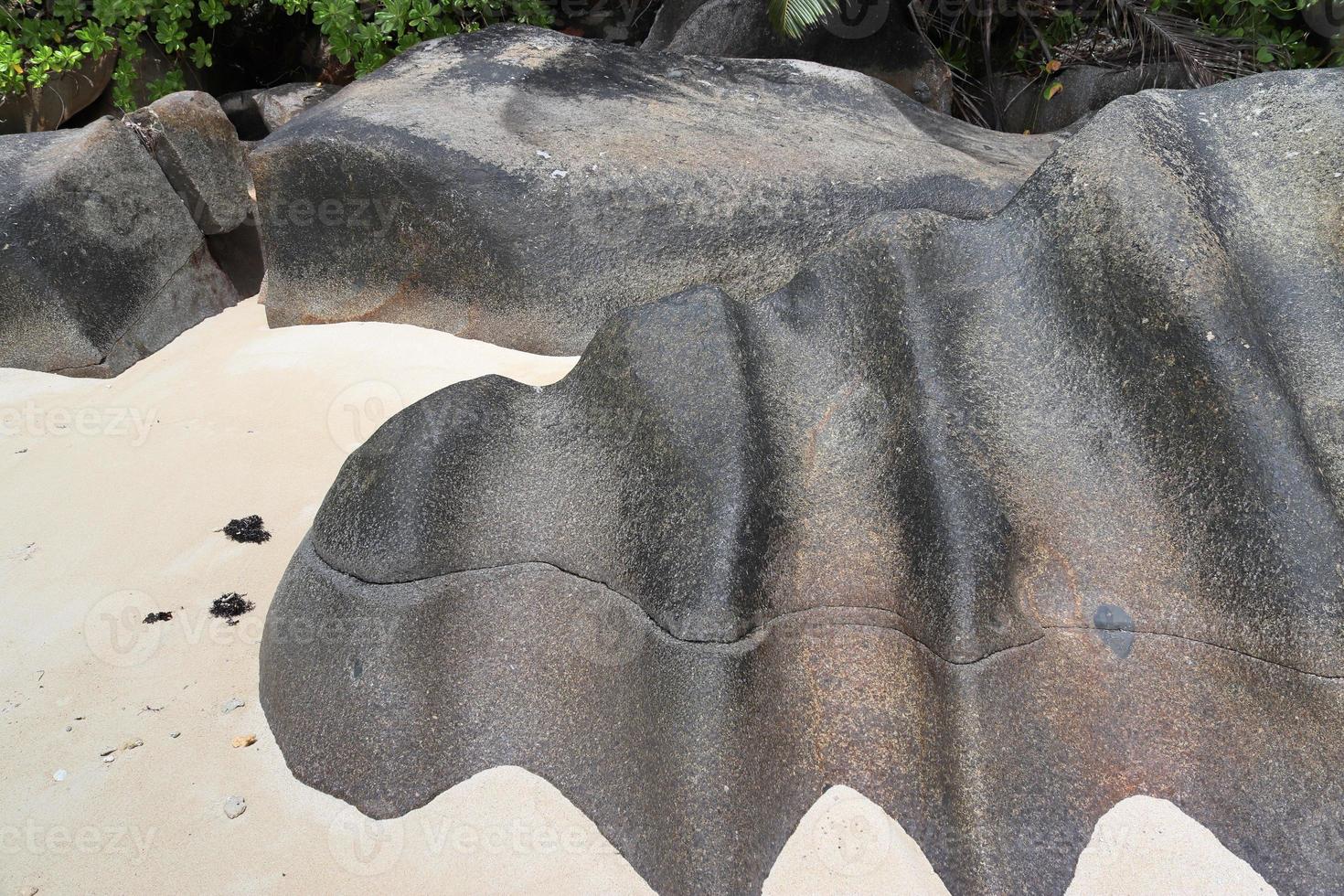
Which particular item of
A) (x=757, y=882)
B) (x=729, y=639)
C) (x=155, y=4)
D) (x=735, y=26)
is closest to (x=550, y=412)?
(x=729, y=639)

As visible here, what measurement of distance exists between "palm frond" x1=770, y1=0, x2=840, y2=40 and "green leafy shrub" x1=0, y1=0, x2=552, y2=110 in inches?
59.1

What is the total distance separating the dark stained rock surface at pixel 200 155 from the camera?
152 inches

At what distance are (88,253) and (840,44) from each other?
3.27 m

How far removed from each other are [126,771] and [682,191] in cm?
201

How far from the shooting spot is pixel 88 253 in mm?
3516

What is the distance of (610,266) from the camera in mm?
2889

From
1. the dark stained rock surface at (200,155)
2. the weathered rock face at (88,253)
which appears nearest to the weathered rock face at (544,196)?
the weathered rock face at (88,253)

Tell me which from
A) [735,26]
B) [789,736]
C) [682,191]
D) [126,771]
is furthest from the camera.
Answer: [735,26]

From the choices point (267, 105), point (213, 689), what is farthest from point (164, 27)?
point (213, 689)

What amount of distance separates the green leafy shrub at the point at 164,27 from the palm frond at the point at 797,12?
150cm

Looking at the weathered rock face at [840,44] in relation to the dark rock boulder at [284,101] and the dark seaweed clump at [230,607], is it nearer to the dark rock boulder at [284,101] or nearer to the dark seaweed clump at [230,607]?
the dark rock boulder at [284,101]

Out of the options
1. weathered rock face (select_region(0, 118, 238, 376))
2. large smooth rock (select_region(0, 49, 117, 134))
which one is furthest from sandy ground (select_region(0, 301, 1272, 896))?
large smooth rock (select_region(0, 49, 117, 134))

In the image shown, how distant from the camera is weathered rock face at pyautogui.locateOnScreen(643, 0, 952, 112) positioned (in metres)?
4.51

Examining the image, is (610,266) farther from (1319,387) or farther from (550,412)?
(1319,387)
